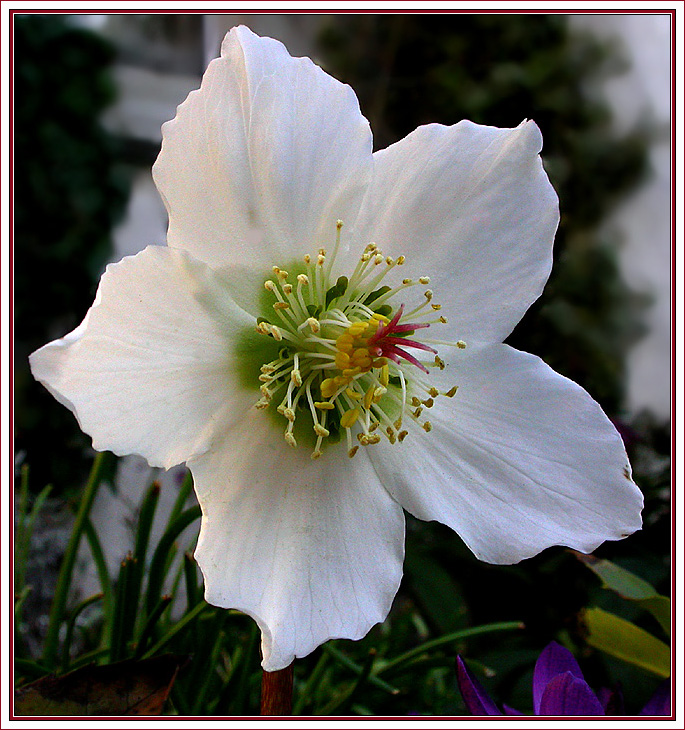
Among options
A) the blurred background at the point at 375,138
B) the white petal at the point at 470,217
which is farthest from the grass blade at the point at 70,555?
the blurred background at the point at 375,138

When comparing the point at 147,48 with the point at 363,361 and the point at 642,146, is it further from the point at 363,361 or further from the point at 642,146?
the point at 363,361

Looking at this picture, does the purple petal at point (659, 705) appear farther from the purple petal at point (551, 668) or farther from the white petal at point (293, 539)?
the white petal at point (293, 539)

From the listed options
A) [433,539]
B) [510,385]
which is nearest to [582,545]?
[510,385]

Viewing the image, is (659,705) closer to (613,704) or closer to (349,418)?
(613,704)

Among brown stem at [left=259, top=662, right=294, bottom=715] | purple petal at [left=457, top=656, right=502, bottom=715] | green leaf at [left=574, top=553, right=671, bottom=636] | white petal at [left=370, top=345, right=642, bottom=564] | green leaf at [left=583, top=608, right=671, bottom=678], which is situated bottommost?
green leaf at [left=583, top=608, right=671, bottom=678]

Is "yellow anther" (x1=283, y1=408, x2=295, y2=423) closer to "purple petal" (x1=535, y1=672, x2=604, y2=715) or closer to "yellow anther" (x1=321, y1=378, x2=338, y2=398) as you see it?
"yellow anther" (x1=321, y1=378, x2=338, y2=398)

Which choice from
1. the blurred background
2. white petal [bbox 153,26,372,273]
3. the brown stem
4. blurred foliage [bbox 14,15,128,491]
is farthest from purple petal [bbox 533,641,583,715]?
blurred foliage [bbox 14,15,128,491]
